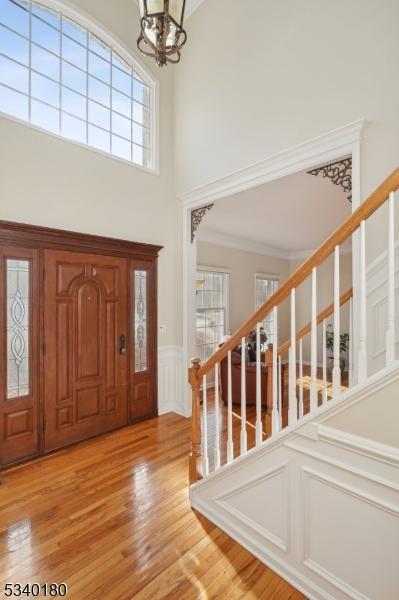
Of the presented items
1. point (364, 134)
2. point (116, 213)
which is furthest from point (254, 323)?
point (116, 213)

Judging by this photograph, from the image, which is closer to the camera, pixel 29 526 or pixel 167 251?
pixel 29 526

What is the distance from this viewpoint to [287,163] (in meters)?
2.68

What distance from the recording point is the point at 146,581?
5.31ft

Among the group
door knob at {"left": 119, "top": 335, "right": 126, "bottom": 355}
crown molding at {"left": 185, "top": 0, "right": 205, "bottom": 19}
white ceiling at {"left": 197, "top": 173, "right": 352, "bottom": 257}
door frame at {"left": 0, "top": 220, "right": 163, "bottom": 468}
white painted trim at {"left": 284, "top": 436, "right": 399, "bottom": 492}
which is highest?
crown molding at {"left": 185, "top": 0, "right": 205, "bottom": 19}

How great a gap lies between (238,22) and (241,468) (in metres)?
4.29

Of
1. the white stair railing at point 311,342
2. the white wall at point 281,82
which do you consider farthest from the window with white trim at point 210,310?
the white stair railing at point 311,342

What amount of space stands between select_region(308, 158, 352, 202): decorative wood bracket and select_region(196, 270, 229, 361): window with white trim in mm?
3409

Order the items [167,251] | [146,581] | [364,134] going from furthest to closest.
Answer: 1. [167,251]
2. [364,134]
3. [146,581]

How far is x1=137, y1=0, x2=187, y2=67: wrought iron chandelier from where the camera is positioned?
4.66 feet

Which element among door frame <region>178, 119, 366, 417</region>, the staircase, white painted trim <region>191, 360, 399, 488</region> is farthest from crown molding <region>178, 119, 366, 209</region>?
white painted trim <region>191, 360, 399, 488</region>

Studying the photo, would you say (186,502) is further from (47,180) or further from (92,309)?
(47,180)

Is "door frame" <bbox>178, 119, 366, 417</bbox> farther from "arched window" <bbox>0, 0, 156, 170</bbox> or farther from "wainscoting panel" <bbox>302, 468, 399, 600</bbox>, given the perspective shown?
"arched window" <bbox>0, 0, 156, 170</bbox>

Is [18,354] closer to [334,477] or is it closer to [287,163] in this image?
[334,477]

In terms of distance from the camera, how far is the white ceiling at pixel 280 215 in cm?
355
